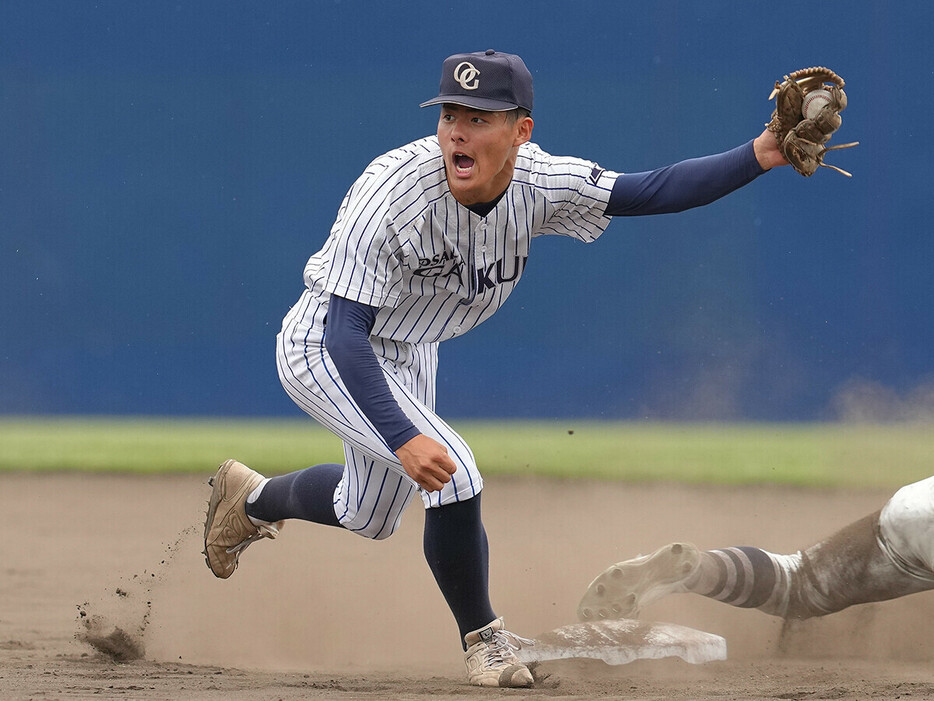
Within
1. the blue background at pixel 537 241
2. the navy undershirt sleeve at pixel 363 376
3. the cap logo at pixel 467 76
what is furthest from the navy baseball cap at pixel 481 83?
the blue background at pixel 537 241

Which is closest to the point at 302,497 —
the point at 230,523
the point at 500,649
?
the point at 230,523

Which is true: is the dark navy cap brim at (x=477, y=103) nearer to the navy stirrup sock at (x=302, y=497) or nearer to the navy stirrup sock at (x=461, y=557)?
the navy stirrup sock at (x=461, y=557)

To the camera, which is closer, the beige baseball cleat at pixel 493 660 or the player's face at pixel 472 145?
the player's face at pixel 472 145

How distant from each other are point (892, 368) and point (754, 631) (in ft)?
8.44

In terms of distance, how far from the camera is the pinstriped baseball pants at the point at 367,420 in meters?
2.51

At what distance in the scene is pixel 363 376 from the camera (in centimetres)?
Result: 231

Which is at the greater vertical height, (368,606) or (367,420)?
(367,420)

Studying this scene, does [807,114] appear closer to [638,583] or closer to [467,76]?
[467,76]

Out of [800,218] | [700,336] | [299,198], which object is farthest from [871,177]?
[299,198]

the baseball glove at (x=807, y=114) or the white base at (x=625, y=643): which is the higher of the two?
the baseball glove at (x=807, y=114)

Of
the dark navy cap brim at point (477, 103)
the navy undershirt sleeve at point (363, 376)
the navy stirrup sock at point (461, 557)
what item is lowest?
the navy stirrup sock at point (461, 557)

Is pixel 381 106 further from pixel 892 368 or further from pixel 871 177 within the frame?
pixel 892 368

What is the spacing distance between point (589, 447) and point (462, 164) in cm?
344

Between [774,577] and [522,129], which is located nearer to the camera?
[522,129]
